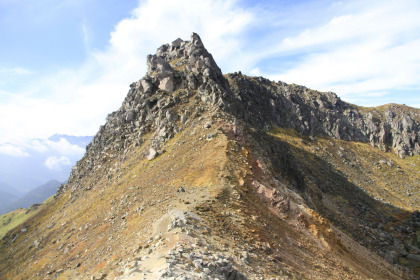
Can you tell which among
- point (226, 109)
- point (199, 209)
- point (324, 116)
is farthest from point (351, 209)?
point (324, 116)

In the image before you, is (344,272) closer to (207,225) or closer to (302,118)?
(207,225)

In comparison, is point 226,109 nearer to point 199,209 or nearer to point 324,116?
point 199,209

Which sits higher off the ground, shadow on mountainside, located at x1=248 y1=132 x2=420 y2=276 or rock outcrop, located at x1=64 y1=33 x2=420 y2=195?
rock outcrop, located at x1=64 y1=33 x2=420 y2=195

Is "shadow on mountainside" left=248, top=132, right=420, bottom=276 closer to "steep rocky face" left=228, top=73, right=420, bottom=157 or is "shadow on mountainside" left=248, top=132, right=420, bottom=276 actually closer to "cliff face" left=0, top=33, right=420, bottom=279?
"cliff face" left=0, top=33, right=420, bottom=279

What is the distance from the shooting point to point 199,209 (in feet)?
76.7

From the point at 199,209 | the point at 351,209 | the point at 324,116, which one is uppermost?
the point at 324,116

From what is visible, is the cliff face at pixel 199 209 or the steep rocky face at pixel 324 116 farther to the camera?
the steep rocky face at pixel 324 116

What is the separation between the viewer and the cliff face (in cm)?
1902

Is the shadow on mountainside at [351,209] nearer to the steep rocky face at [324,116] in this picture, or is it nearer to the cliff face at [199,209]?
the cliff face at [199,209]

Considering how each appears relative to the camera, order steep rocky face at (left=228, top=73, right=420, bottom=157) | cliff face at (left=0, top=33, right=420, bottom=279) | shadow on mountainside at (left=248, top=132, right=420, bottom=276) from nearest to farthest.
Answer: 1. cliff face at (left=0, top=33, right=420, bottom=279)
2. shadow on mountainside at (left=248, top=132, right=420, bottom=276)
3. steep rocky face at (left=228, top=73, right=420, bottom=157)

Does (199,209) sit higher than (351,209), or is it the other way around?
(199,209)

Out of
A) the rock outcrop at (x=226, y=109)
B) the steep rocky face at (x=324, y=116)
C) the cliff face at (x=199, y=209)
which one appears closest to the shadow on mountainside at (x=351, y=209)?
the cliff face at (x=199, y=209)

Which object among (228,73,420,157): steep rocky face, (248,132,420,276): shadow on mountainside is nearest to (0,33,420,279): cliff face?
(248,132,420,276): shadow on mountainside

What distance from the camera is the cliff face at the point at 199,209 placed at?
19.0 metres
